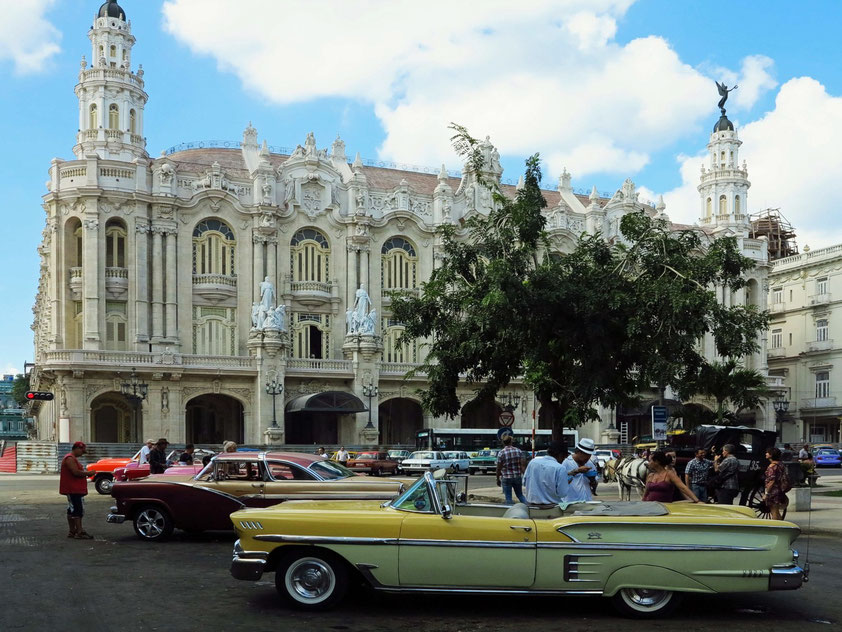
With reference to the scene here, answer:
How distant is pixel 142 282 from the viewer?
175 feet

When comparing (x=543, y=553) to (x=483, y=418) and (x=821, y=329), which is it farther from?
(x=821, y=329)

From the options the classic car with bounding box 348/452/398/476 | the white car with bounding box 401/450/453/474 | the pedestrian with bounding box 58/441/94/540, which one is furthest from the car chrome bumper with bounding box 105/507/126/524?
the white car with bounding box 401/450/453/474

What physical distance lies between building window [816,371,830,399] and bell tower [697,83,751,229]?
40.9 ft

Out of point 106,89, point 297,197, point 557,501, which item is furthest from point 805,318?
point 557,501

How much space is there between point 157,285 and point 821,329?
158 ft

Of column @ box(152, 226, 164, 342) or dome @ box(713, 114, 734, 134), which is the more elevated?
dome @ box(713, 114, 734, 134)

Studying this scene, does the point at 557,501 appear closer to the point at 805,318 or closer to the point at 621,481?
the point at 621,481

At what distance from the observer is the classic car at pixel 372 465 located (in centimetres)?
3912

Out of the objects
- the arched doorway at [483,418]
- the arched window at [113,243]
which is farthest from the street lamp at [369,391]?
the arched window at [113,243]

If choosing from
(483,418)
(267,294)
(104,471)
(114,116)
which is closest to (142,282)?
(267,294)

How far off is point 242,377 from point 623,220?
115 ft

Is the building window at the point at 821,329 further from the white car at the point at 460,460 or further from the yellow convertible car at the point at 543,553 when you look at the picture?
the yellow convertible car at the point at 543,553

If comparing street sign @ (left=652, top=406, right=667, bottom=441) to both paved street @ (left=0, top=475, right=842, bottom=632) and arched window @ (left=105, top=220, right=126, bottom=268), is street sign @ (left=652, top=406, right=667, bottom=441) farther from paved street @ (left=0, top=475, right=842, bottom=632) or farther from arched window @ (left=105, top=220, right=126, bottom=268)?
arched window @ (left=105, top=220, right=126, bottom=268)

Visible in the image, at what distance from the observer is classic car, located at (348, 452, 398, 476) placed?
1540 inches
